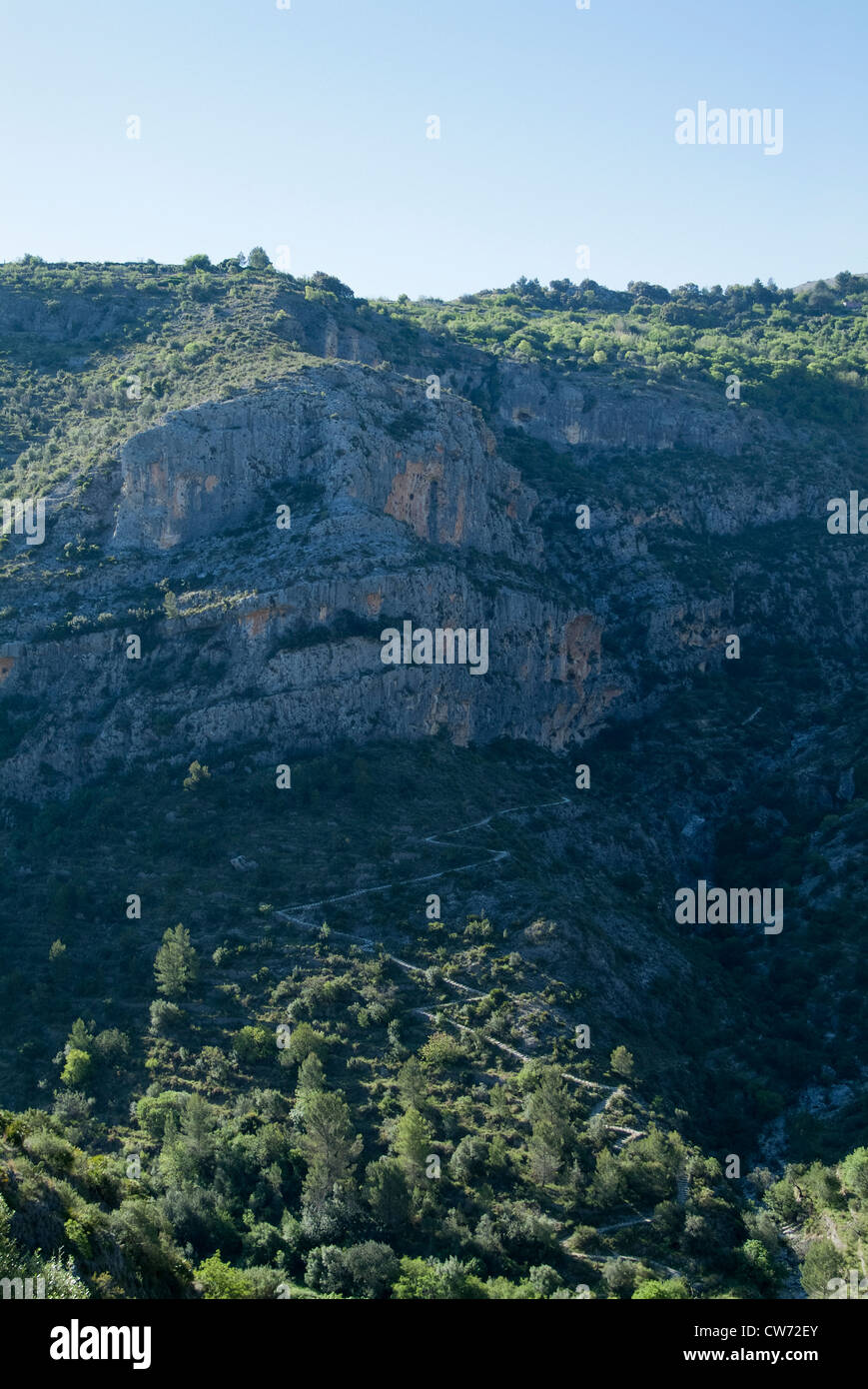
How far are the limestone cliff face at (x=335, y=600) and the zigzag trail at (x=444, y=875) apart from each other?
29.7ft

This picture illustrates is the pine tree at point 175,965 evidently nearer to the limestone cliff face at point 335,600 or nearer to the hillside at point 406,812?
the hillside at point 406,812

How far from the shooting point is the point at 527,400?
130625 millimetres

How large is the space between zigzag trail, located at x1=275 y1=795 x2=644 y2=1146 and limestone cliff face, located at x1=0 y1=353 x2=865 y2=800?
9050 millimetres

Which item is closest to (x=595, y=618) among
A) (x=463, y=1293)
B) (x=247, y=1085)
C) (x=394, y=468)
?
(x=394, y=468)

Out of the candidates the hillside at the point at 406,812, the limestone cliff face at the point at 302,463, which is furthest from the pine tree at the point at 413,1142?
the limestone cliff face at the point at 302,463

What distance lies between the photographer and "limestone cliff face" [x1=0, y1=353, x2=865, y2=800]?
8156 centimetres

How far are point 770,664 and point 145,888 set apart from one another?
183 ft

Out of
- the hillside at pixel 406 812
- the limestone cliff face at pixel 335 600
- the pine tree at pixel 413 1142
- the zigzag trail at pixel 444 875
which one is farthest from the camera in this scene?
the limestone cliff face at pixel 335 600

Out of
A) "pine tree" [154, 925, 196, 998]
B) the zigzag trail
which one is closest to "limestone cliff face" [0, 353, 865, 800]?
the zigzag trail

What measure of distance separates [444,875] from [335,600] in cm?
1971

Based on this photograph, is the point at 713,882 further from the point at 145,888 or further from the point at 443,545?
the point at 145,888

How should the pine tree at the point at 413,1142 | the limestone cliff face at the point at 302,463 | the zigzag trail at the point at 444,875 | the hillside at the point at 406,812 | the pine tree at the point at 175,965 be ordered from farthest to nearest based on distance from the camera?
the limestone cliff face at the point at 302,463 → the pine tree at the point at 175,965 → the zigzag trail at the point at 444,875 → the pine tree at the point at 413,1142 → the hillside at the point at 406,812

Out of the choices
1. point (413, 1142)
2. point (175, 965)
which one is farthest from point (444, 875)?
point (413, 1142)

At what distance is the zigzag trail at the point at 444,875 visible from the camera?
5820cm
